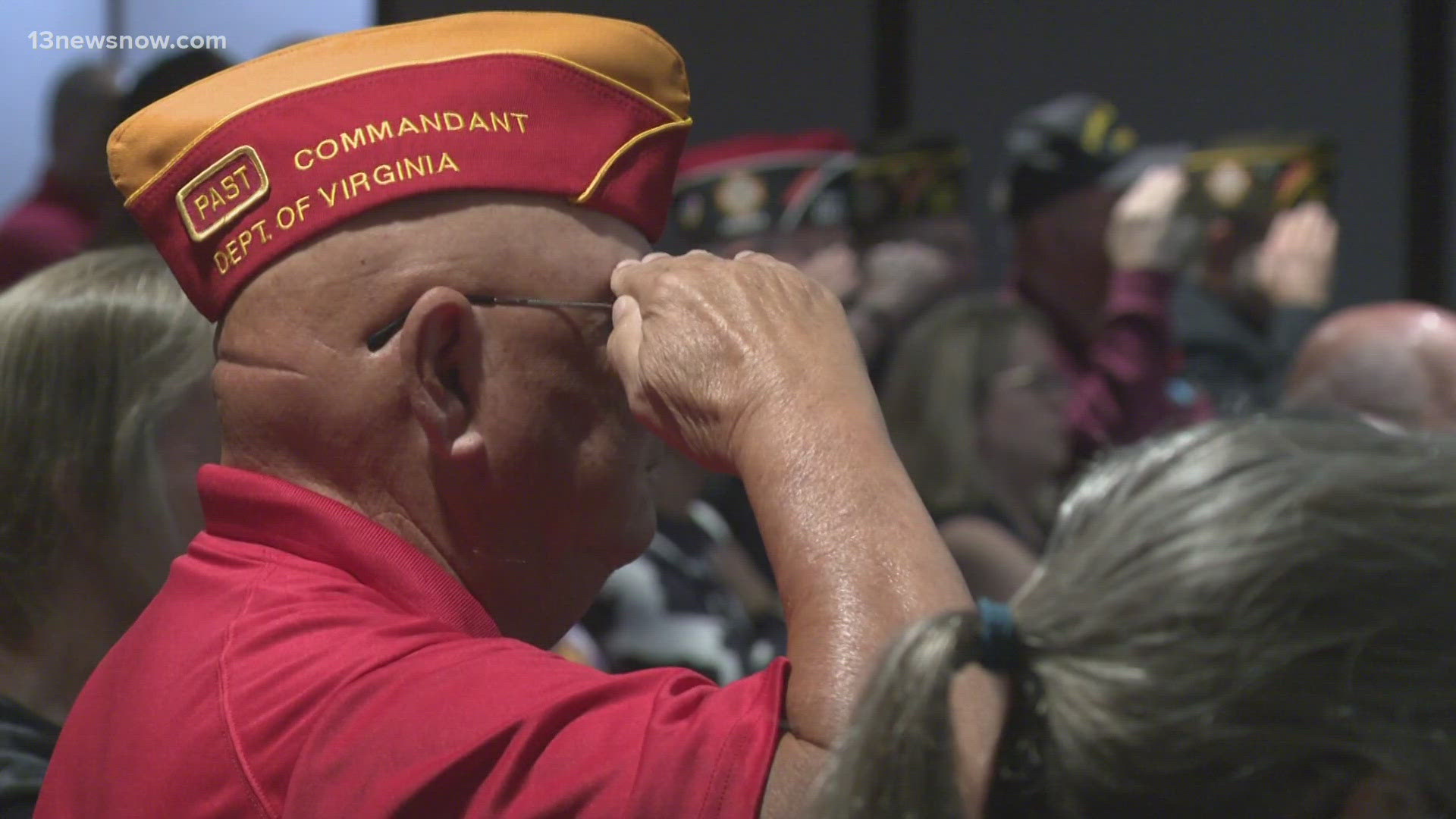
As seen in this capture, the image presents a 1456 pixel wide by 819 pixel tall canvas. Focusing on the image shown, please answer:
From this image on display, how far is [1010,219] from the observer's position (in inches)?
175

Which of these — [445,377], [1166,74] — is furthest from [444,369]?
[1166,74]

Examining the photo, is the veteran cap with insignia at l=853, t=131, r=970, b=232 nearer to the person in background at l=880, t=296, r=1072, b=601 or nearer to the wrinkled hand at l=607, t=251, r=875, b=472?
the person in background at l=880, t=296, r=1072, b=601

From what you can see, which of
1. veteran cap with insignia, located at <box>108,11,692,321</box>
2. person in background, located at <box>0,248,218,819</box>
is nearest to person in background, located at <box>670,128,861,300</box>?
person in background, located at <box>0,248,218,819</box>

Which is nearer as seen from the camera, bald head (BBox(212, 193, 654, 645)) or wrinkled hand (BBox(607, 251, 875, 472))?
wrinkled hand (BBox(607, 251, 875, 472))

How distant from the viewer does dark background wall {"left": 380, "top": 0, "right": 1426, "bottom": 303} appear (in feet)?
16.9

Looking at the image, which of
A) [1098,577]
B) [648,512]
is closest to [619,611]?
[648,512]

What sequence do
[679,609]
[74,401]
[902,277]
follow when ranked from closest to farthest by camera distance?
[74,401] → [679,609] → [902,277]

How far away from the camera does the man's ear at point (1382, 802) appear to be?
99 centimetres

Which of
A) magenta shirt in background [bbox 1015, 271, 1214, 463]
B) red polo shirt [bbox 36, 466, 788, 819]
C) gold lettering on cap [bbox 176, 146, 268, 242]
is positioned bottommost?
magenta shirt in background [bbox 1015, 271, 1214, 463]

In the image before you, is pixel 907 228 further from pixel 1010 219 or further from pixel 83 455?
pixel 83 455

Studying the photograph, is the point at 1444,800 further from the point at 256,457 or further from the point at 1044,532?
the point at 1044,532

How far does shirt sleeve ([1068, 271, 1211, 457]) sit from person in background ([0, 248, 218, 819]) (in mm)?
2326

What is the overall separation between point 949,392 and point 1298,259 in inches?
49.1

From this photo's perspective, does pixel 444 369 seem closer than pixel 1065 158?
Yes
